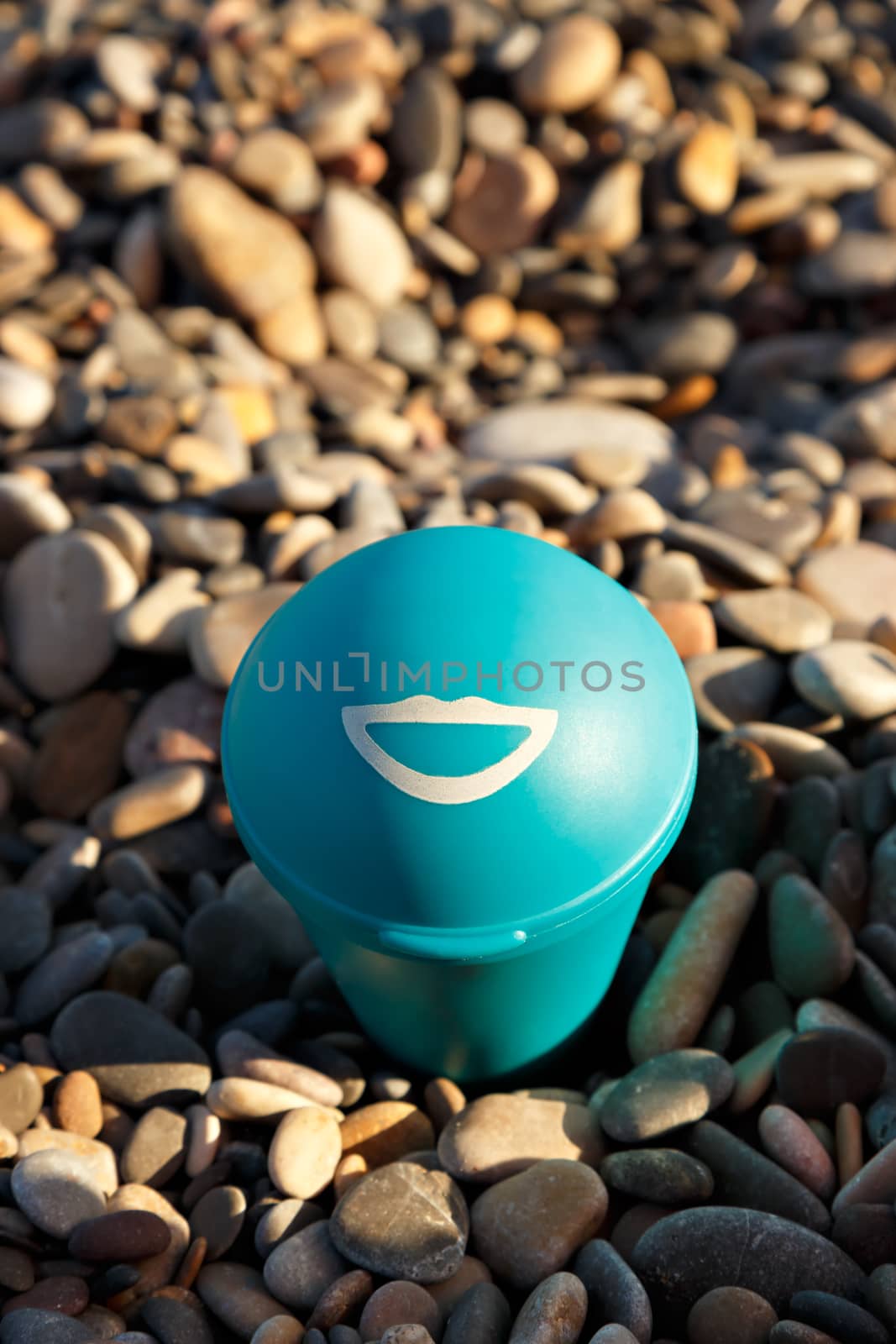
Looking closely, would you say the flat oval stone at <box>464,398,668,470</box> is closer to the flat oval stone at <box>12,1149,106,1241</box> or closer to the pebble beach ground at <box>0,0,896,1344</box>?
the pebble beach ground at <box>0,0,896,1344</box>

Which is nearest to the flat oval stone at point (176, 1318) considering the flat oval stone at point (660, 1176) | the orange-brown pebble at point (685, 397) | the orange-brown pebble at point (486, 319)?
the flat oval stone at point (660, 1176)

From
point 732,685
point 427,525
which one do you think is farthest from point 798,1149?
point 427,525

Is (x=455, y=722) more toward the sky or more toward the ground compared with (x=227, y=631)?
more toward the sky

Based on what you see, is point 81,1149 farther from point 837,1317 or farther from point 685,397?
point 685,397

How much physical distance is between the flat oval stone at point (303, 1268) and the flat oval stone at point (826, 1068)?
84 cm

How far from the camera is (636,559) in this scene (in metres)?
3.13

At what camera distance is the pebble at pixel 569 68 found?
507cm

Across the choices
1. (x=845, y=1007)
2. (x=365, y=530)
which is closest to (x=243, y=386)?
(x=365, y=530)

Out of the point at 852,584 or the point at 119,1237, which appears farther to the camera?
the point at 852,584

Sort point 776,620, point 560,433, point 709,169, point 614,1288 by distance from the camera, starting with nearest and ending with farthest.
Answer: point 614,1288
point 776,620
point 560,433
point 709,169

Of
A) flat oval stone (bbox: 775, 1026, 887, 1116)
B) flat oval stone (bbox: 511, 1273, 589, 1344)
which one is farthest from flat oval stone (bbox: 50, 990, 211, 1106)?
flat oval stone (bbox: 775, 1026, 887, 1116)

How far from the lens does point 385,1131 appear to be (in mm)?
2055

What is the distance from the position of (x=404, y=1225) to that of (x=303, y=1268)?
177 millimetres

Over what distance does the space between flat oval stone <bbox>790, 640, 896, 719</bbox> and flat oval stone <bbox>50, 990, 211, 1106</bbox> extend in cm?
161
